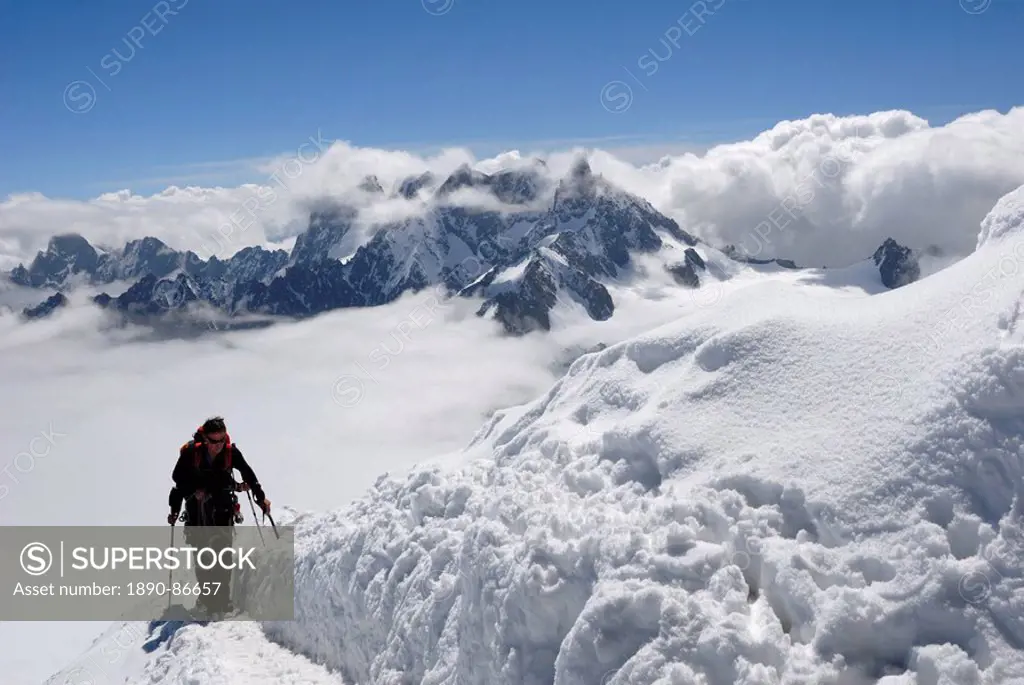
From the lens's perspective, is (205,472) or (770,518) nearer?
(770,518)

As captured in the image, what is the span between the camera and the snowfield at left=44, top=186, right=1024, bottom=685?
8.21 metres

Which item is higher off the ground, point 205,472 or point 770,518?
point 205,472

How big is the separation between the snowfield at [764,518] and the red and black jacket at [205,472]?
4.12 metres

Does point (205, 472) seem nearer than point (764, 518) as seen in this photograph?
No

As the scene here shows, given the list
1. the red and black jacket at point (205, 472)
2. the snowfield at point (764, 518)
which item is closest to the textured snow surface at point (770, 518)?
the snowfield at point (764, 518)

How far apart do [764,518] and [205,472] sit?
976cm

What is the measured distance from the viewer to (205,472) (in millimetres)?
13500

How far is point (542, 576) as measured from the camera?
1052 centimetres

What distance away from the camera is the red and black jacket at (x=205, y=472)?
43.7 feet

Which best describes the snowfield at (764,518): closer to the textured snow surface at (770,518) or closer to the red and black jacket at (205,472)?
the textured snow surface at (770,518)

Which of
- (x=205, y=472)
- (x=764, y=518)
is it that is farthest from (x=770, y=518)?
(x=205, y=472)

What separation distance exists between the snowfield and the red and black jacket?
4123 mm

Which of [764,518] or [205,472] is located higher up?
[205,472]

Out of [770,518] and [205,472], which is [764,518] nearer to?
[770,518]
